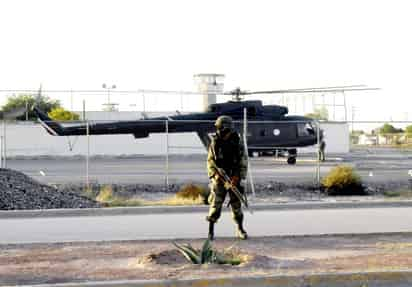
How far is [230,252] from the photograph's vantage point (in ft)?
25.8

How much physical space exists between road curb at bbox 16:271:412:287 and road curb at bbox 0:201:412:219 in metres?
5.91

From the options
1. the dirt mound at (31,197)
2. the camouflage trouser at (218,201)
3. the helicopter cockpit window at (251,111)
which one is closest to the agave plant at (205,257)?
the camouflage trouser at (218,201)

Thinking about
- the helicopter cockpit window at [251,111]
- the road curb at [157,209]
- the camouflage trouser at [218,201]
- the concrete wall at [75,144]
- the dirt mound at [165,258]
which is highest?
the helicopter cockpit window at [251,111]

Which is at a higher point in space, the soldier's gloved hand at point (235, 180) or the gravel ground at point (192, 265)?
the soldier's gloved hand at point (235, 180)

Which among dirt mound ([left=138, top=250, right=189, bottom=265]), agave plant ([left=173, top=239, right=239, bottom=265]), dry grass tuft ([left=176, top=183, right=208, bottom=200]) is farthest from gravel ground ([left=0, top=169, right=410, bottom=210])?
agave plant ([left=173, top=239, right=239, bottom=265])

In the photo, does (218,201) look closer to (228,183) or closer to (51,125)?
(228,183)

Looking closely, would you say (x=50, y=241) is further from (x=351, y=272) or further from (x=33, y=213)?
(x=351, y=272)

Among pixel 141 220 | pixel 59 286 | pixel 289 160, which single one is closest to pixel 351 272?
pixel 59 286

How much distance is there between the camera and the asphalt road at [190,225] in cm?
961

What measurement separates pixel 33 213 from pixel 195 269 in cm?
584

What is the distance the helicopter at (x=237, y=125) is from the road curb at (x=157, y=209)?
1011 centimetres

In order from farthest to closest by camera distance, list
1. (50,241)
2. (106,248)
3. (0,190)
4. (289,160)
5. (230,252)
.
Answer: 1. (289,160)
2. (0,190)
3. (50,241)
4. (106,248)
5. (230,252)

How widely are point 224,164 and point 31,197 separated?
19.7ft

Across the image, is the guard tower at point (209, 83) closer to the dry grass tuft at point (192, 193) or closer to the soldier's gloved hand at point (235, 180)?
the dry grass tuft at point (192, 193)
